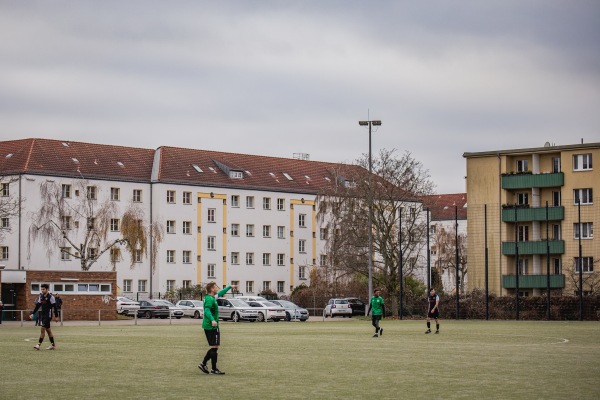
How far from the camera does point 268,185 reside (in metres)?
109

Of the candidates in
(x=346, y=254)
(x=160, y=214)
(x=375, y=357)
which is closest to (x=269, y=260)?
(x=160, y=214)

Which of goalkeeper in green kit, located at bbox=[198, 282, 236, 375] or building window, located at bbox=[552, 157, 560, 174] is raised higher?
building window, located at bbox=[552, 157, 560, 174]

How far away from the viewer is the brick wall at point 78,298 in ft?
221

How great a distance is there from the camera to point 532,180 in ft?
270

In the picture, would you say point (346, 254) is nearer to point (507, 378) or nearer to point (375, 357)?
point (375, 357)

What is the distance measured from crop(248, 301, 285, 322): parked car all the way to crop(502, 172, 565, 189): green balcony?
23900 millimetres

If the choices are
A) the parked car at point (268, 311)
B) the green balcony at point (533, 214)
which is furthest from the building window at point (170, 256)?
the green balcony at point (533, 214)

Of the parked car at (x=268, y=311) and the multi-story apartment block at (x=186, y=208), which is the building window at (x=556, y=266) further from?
the parked car at (x=268, y=311)

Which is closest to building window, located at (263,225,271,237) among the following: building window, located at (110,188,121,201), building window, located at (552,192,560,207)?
building window, located at (110,188,121,201)

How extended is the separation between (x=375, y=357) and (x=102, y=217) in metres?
65.6

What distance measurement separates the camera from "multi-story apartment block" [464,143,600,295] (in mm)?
79938

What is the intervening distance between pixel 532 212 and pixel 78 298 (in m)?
34.7

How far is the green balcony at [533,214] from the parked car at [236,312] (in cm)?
2460

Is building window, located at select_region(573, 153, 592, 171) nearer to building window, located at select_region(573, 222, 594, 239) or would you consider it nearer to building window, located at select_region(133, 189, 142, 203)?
building window, located at select_region(573, 222, 594, 239)
